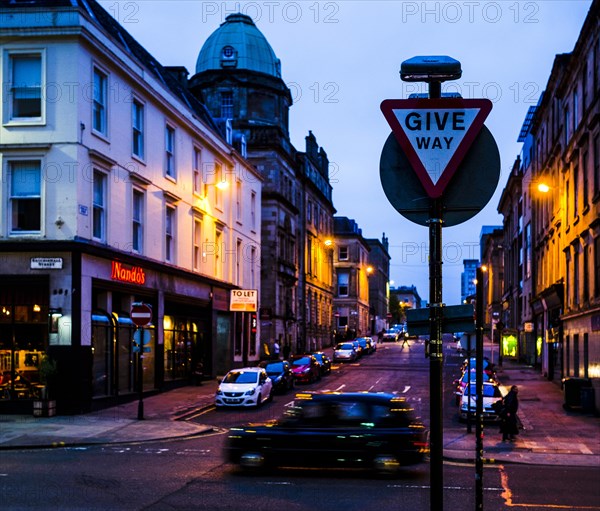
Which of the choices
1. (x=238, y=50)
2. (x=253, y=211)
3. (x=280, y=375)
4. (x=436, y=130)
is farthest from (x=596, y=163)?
(x=238, y=50)

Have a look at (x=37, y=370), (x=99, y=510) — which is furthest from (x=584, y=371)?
(x=99, y=510)

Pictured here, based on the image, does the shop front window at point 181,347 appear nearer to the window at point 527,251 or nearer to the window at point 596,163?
the window at point 596,163

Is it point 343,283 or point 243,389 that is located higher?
point 343,283

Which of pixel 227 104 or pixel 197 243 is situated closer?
pixel 197 243

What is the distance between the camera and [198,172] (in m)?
43.2

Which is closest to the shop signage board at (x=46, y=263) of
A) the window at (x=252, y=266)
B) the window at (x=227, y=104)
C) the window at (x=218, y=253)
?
the window at (x=218, y=253)

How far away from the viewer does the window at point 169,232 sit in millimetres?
38500

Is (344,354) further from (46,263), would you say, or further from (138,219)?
(46,263)

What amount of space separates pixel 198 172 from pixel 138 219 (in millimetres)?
8800

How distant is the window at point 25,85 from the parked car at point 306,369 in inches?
825

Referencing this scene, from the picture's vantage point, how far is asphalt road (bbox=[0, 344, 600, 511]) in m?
13.4

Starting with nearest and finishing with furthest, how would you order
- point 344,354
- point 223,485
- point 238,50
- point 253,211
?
point 223,485
point 253,211
point 344,354
point 238,50

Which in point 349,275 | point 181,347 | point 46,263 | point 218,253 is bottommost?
point 181,347

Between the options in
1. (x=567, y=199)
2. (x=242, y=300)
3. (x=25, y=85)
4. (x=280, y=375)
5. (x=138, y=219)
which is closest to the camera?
(x=25, y=85)
